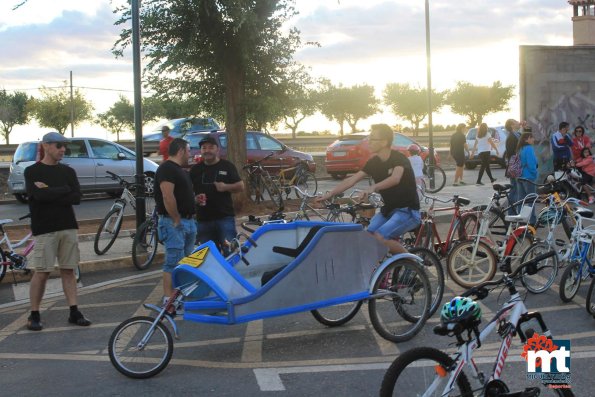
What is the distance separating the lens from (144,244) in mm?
10531

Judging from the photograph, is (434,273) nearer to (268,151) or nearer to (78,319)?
(78,319)

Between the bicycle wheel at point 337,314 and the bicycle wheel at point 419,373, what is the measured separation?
313cm

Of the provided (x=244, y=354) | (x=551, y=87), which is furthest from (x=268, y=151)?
(x=244, y=354)

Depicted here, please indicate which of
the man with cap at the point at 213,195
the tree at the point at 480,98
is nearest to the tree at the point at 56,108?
the tree at the point at 480,98

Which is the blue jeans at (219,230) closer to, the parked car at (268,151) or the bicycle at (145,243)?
the bicycle at (145,243)

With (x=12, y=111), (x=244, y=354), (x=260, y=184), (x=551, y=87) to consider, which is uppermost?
(x=12, y=111)

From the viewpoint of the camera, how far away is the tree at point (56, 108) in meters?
70.1

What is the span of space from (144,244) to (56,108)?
63.4 m

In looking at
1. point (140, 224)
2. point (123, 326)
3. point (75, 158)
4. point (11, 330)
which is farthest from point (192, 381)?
point (75, 158)

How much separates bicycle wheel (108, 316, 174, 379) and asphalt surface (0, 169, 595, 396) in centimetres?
10

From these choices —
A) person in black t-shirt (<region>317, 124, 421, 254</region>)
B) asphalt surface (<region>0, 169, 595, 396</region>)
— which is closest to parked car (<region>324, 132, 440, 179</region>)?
asphalt surface (<region>0, 169, 595, 396</region>)

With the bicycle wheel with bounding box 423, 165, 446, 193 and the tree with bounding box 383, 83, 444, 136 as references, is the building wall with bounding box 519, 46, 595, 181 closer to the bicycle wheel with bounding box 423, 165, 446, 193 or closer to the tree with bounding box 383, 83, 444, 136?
the bicycle wheel with bounding box 423, 165, 446, 193

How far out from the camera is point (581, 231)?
7773 mm

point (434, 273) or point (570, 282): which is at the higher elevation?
point (434, 273)
